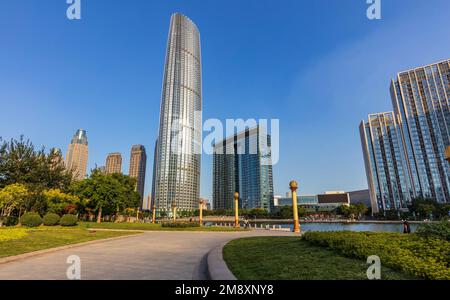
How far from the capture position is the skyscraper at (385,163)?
10788 centimetres

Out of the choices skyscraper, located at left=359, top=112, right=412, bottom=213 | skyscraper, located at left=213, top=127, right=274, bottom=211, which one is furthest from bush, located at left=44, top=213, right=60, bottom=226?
skyscraper, located at left=213, top=127, right=274, bottom=211

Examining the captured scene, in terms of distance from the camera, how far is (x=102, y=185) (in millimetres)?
39938

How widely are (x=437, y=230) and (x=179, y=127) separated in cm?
15621

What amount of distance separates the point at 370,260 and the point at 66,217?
32.9m

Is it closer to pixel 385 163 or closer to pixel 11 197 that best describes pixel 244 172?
pixel 385 163

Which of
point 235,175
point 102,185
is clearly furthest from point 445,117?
point 102,185

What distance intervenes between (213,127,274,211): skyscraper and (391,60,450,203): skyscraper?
7625 centimetres

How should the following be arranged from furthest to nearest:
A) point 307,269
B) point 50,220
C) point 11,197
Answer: point 50,220 → point 11,197 → point 307,269

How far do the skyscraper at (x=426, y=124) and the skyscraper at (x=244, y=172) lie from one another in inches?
3002

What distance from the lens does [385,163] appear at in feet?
372

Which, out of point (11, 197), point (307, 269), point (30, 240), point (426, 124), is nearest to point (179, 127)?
point (426, 124)

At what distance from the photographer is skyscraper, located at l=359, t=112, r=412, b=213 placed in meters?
108
